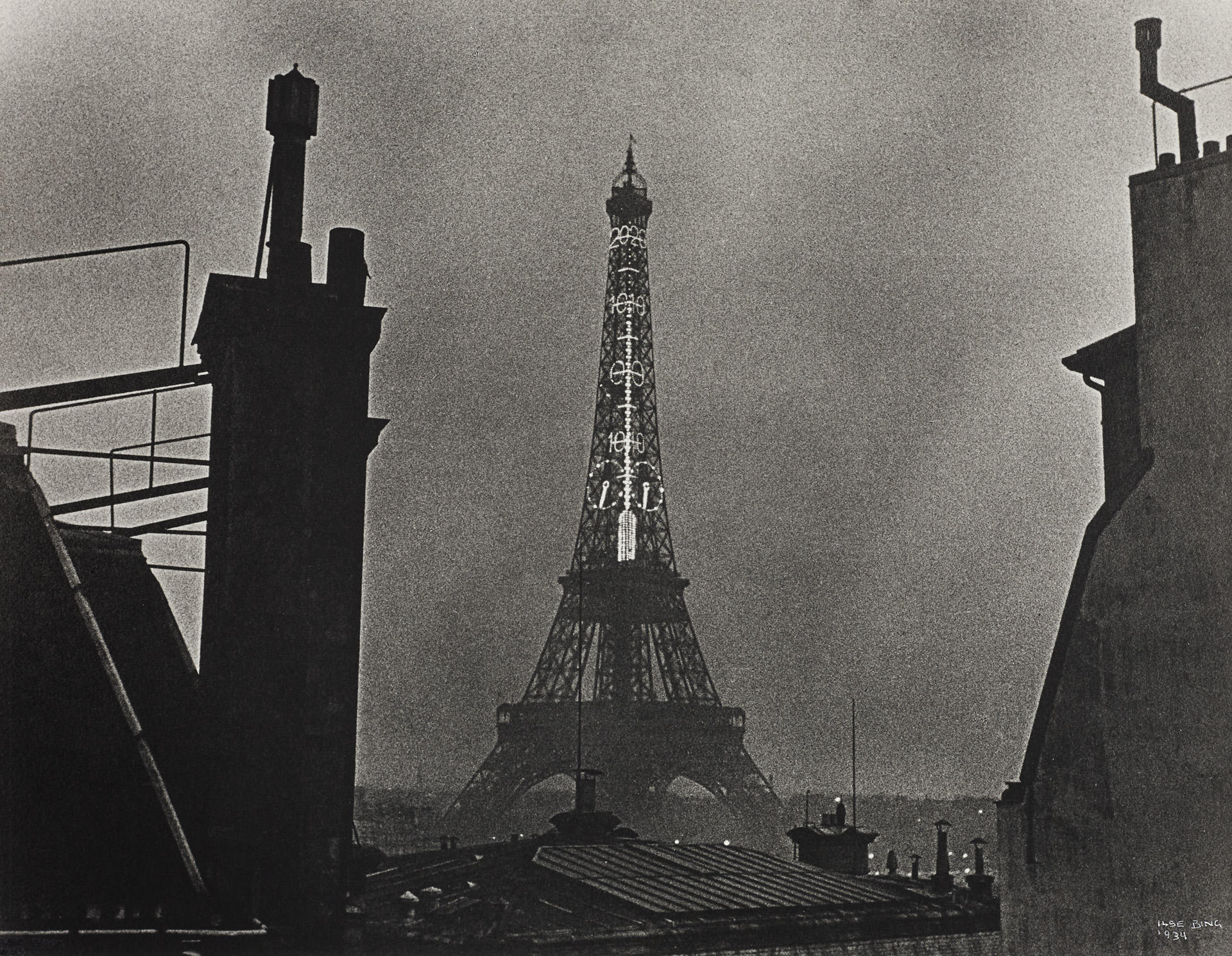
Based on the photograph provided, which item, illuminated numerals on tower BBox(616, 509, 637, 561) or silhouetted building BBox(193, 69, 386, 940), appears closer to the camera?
silhouetted building BBox(193, 69, 386, 940)

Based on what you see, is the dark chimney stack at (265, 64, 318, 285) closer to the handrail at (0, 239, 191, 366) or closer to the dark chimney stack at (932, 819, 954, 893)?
the handrail at (0, 239, 191, 366)

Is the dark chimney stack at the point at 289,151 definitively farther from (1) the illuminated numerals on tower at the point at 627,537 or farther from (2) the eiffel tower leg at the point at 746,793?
(1) the illuminated numerals on tower at the point at 627,537

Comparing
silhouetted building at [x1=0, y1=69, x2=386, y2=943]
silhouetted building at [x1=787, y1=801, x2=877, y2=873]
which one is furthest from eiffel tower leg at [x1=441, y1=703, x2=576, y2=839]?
silhouetted building at [x1=0, y1=69, x2=386, y2=943]

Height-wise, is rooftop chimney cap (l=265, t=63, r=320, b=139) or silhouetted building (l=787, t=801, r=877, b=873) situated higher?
rooftop chimney cap (l=265, t=63, r=320, b=139)
